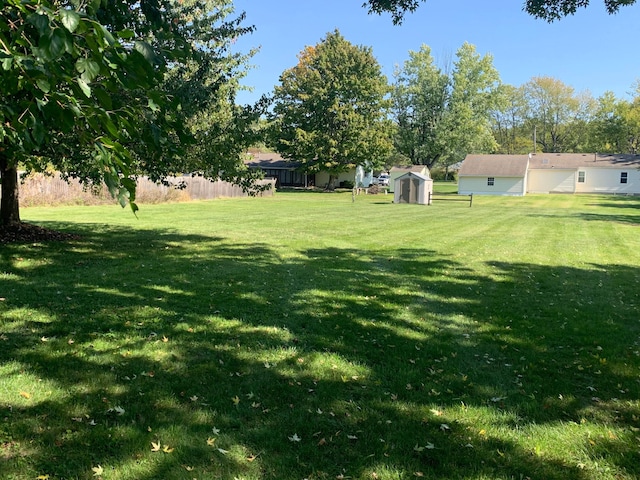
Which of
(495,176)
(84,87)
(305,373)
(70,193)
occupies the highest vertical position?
(495,176)

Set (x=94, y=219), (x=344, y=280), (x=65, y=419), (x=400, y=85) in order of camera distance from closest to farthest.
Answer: (x=65, y=419) → (x=344, y=280) → (x=94, y=219) → (x=400, y=85)

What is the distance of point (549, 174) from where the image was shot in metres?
50.8

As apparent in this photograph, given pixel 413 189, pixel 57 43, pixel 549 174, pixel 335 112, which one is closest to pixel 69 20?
pixel 57 43

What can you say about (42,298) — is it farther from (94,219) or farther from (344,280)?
(94,219)

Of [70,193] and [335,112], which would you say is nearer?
[70,193]

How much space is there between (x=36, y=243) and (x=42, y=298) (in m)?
4.74

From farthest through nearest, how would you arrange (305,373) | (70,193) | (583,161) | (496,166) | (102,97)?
(583,161) → (496,166) → (70,193) → (305,373) → (102,97)

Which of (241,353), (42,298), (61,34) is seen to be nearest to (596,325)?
(241,353)

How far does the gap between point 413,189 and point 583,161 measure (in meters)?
28.4

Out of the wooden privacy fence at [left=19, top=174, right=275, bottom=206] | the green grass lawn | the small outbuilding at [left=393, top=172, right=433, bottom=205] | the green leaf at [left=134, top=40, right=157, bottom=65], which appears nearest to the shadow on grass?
the green grass lawn

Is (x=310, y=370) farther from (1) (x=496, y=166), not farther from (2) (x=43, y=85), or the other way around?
(1) (x=496, y=166)

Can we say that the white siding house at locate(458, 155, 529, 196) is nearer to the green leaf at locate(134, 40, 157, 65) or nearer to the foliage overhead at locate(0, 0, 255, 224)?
the foliage overhead at locate(0, 0, 255, 224)

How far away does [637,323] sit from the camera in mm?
6176

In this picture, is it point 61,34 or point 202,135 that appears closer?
point 61,34
